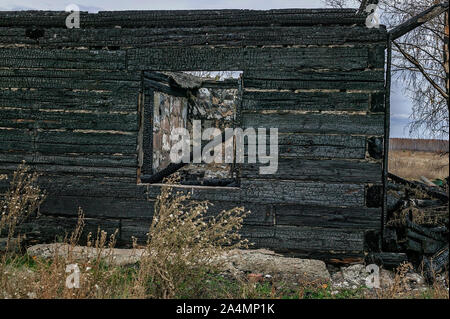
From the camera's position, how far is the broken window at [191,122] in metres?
10.1

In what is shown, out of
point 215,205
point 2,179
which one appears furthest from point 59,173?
point 215,205

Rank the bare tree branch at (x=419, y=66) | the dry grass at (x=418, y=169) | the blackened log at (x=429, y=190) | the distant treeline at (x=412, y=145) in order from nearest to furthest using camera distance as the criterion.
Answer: the blackened log at (x=429, y=190)
the bare tree branch at (x=419, y=66)
the dry grass at (x=418, y=169)
the distant treeline at (x=412, y=145)

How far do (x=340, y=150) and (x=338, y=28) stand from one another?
141 cm

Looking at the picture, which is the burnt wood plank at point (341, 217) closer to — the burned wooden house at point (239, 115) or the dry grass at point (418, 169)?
the burned wooden house at point (239, 115)

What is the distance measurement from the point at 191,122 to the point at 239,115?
28.4 feet

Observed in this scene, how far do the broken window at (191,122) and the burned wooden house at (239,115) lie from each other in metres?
3.64

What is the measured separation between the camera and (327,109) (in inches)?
190

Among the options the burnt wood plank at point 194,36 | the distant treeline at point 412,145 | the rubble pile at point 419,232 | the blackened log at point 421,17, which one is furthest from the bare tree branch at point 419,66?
the distant treeline at point 412,145

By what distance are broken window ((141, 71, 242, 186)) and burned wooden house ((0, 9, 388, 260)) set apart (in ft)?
11.9

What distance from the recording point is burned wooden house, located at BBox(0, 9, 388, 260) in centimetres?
482

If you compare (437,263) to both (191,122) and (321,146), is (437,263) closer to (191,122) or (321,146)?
(321,146)

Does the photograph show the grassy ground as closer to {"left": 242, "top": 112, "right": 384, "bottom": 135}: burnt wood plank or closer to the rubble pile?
the rubble pile

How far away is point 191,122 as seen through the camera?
13.6m

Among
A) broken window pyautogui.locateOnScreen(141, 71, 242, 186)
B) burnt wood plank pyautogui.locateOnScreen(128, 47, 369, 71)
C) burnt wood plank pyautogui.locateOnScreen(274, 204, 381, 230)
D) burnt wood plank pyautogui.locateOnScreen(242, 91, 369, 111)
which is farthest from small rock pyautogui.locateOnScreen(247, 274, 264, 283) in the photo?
broken window pyautogui.locateOnScreen(141, 71, 242, 186)
